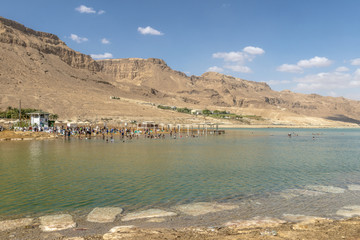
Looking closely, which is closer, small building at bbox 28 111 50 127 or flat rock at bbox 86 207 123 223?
flat rock at bbox 86 207 123 223

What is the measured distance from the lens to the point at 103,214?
11.0 metres

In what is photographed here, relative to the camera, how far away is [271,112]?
184 metres

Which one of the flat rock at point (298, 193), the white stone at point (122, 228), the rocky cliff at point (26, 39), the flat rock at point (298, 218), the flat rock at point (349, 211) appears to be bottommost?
the flat rock at point (298, 193)

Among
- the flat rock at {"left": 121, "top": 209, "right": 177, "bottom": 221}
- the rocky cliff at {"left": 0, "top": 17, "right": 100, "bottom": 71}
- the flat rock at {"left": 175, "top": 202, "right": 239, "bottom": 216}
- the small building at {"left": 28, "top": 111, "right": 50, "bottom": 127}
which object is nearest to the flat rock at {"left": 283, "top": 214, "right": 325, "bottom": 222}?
the flat rock at {"left": 175, "top": 202, "right": 239, "bottom": 216}

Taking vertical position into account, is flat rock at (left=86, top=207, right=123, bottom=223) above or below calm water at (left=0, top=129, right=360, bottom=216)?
above

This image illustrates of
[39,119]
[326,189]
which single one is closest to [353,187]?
[326,189]

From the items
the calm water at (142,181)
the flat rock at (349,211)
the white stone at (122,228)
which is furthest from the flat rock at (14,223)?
the flat rock at (349,211)

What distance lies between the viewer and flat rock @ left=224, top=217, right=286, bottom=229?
9.56 meters

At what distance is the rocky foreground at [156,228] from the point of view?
28.0 ft

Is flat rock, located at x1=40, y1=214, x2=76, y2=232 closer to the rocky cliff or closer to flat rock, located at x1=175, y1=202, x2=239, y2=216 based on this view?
flat rock, located at x1=175, y1=202, x2=239, y2=216

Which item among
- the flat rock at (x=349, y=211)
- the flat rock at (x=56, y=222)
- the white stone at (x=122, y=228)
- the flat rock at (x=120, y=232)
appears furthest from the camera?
the flat rock at (x=349, y=211)

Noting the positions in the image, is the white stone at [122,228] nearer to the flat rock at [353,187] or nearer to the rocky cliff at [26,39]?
the flat rock at [353,187]

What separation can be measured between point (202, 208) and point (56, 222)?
554 cm

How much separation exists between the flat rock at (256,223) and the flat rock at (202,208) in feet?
5.17
